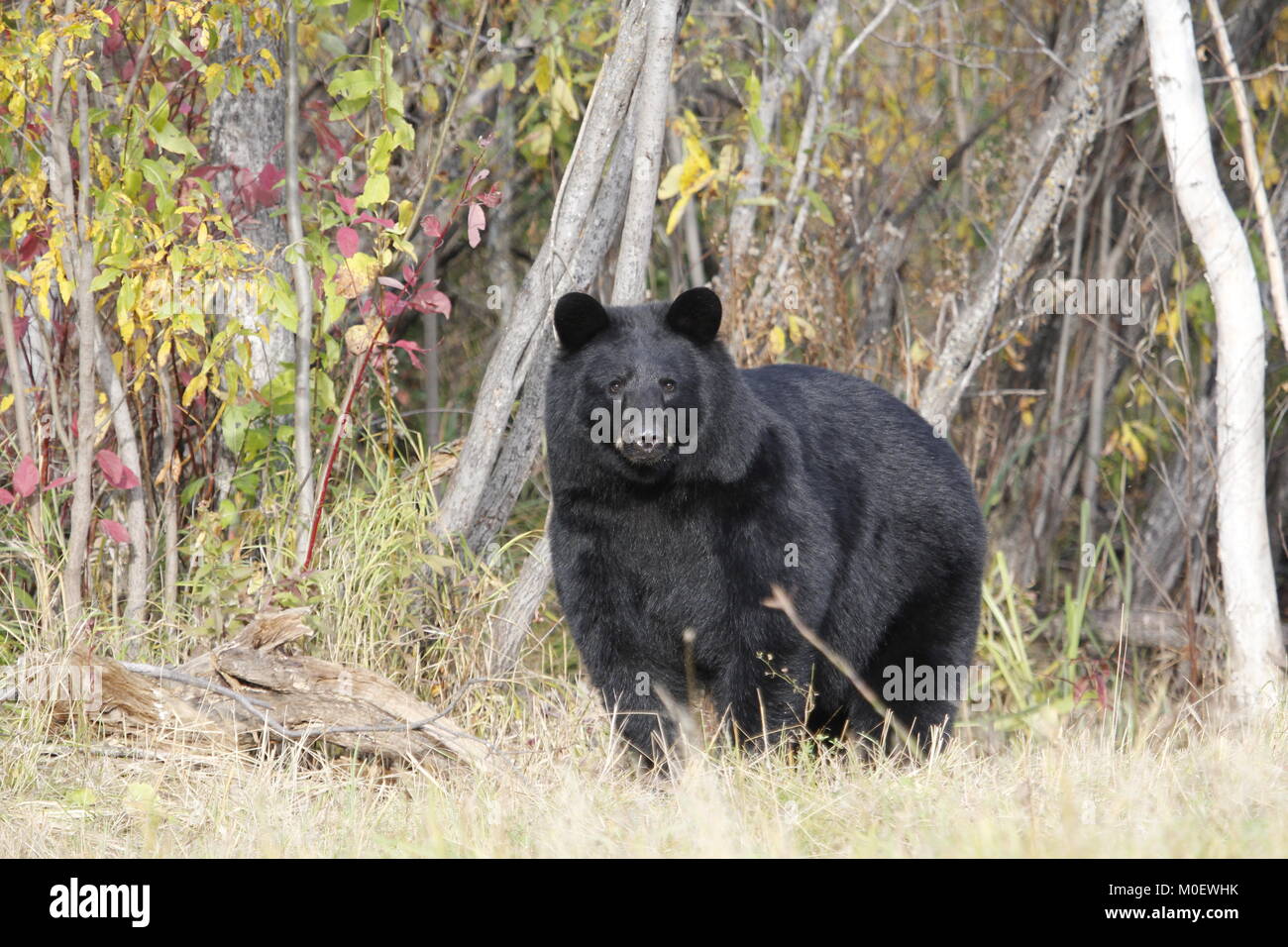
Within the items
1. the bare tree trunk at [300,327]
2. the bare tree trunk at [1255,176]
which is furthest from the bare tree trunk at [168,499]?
the bare tree trunk at [1255,176]

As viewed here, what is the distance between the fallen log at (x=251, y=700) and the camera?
437 cm

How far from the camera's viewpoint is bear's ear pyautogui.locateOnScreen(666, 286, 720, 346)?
4145mm

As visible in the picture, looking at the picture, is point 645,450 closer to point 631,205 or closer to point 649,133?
point 631,205

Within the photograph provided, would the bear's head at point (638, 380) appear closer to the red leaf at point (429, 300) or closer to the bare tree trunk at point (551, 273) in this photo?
the red leaf at point (429, 300)

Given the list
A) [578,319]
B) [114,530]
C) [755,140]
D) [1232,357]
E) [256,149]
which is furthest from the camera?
[755,140]

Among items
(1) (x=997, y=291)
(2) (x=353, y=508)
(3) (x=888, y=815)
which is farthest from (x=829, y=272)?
(3) (x=888, y=815)

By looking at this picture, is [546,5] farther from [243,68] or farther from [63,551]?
[63,551]

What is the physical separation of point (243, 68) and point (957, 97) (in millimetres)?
4668

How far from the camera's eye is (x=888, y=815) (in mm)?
3418

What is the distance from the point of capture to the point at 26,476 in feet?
15.2

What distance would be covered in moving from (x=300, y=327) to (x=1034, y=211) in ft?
11.8

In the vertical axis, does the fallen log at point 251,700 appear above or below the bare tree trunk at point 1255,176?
below

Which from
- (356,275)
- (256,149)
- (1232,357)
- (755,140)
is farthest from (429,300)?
(1232,357)

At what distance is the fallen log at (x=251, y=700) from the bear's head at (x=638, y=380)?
3.34ft
